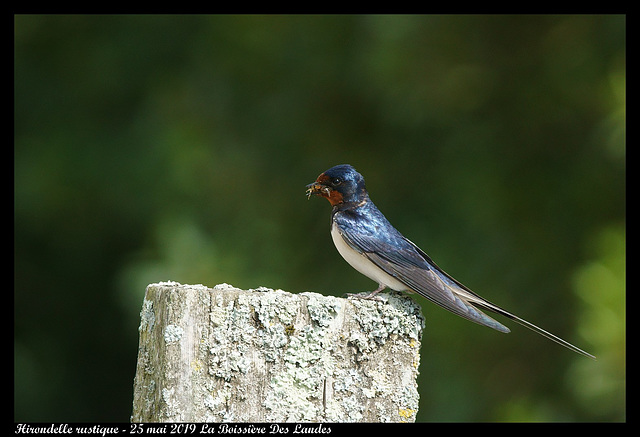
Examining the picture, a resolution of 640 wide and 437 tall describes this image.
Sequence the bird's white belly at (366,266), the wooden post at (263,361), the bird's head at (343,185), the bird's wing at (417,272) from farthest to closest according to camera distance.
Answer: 1. the bird's head at (343,185)
2. the bird's white belly at (366,266)
3. the bird's wing at (417,272)
4. the wooden post at (263,361)

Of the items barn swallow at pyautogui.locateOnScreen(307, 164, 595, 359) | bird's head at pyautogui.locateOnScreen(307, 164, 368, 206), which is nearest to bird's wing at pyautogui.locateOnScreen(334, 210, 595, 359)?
barn swallow at pyautogui.locateOnScreen(307, 164, 595, 359)

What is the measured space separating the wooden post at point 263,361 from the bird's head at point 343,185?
129 centimetres

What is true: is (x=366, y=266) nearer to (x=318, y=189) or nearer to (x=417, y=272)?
(x=417, y=272)

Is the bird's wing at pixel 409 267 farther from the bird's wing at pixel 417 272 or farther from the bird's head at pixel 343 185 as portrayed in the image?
the bird's head at pixel 343 185

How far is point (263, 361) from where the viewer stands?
8.14ft

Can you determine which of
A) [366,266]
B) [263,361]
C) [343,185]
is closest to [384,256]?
[366,266]

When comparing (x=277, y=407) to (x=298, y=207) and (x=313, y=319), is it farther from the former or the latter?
(x=298, y=207)

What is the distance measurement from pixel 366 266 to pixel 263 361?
3.94 feet

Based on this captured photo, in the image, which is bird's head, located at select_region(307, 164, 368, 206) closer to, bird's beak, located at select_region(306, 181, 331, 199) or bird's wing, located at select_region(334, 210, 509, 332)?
bird's beak, located at select_region(306, 181, 331, 199)

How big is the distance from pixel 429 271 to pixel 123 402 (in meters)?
4.17

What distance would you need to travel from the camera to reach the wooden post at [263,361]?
2.45 m

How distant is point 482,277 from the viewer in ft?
19.2

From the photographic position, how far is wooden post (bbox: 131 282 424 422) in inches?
96.5

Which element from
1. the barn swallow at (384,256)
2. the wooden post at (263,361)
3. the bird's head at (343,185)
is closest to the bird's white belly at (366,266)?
the barn swallow at (384,256)
